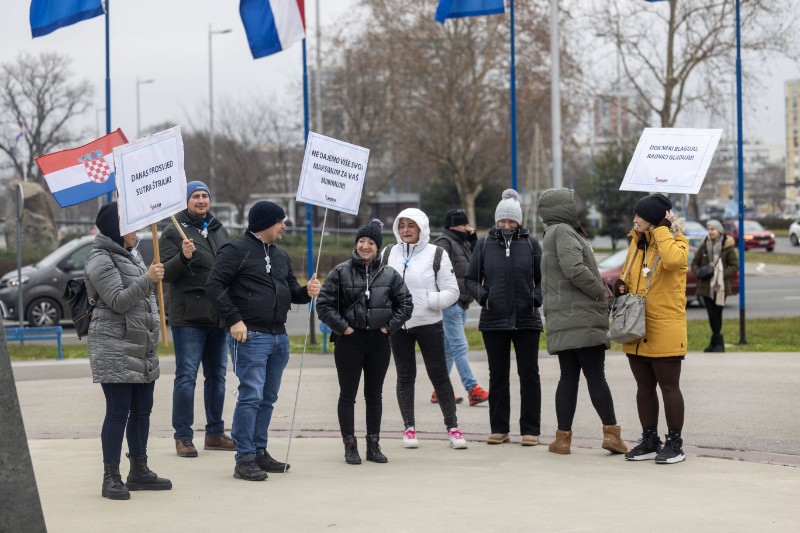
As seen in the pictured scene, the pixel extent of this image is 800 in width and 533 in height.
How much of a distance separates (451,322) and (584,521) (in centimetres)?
493

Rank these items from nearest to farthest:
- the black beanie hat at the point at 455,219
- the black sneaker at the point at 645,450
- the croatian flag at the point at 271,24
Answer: the black sneaker at the point at 645,450
the black beanie hat at the point at 455,219
the croatian flag at the point at 271,24

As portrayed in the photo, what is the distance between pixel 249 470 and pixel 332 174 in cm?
249

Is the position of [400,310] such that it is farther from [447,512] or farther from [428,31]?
[428,31]

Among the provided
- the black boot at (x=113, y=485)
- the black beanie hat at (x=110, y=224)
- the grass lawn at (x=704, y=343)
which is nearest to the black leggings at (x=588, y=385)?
the black boot at (x=113, y=485)

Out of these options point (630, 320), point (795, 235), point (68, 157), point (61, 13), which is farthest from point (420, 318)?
point (795, 235)

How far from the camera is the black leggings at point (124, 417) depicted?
7062 mm

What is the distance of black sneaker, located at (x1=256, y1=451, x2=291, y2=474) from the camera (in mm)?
7941

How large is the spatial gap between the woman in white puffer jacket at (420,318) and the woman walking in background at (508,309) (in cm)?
28

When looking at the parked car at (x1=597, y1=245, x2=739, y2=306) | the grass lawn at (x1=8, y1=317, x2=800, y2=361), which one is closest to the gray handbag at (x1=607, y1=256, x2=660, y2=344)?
the grass lawn at (x1=8, y1=317, x2=800, y2=361)

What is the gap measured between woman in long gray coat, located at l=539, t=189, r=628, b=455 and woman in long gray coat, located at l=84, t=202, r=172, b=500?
2.88m

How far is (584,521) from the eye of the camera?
629 centimetres

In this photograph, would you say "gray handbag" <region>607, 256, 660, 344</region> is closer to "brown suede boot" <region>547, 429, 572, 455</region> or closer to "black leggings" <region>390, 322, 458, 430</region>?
"brown suede boot" <region>547, 429, 572, 455</region>

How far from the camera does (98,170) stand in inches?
413

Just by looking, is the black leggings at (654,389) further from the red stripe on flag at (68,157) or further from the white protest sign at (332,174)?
the red stripe on flag at (68,157)
